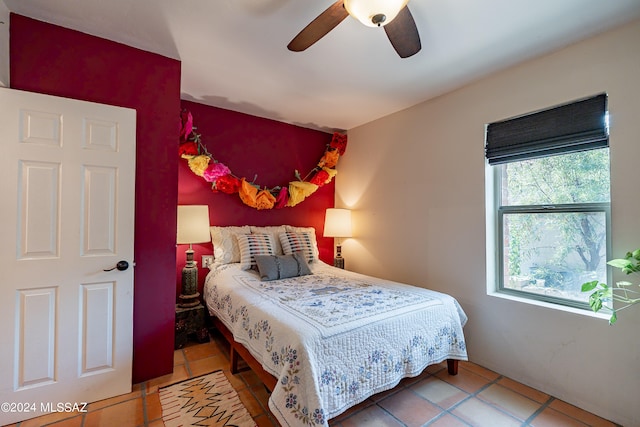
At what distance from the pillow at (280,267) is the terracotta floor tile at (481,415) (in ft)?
5.47

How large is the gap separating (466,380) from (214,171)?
3.00 metres

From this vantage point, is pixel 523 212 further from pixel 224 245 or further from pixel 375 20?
pixel 224 245

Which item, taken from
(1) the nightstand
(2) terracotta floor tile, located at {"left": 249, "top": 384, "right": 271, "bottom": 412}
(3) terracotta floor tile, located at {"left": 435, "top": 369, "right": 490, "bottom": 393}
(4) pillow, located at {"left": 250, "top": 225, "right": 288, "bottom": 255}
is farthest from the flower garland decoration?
(3) terracotta floor tile, located at {"left": 435, "top": 369, "right": 490, "bottom": 393}

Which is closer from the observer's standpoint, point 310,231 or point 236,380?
point 236,380

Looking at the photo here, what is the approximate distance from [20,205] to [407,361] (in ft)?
8.48

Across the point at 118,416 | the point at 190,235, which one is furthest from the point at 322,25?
the point at 118,416

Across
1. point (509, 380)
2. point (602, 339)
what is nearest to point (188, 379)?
point (509, 380)

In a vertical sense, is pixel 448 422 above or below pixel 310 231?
below

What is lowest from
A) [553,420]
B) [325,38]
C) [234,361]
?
[553,420]

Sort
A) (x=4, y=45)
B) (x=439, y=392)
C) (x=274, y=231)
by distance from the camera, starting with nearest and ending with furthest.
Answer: (x=4, y=45) → (x=439, y=392) → (x=274, y=231)

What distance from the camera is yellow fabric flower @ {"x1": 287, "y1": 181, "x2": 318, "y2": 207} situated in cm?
368

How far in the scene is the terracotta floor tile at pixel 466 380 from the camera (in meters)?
2.14

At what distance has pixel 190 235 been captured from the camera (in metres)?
2.69

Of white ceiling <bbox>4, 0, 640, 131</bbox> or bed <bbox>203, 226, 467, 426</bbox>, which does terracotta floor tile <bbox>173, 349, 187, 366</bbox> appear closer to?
bed <bbox>203, 226, 467, 426</bbox>
